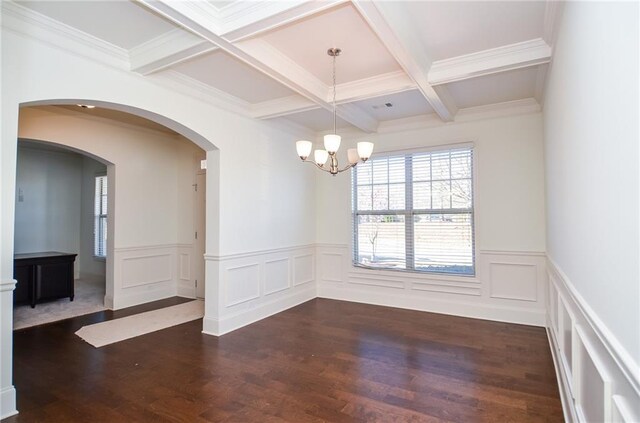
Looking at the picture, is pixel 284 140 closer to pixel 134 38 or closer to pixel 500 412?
pixel 134 38

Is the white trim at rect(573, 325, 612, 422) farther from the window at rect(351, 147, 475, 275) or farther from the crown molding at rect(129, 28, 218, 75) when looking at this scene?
the crown molding at rect(129, 28, 218, 75)

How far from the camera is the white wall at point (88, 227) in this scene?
7.50 meters

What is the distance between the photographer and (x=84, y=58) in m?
2.96

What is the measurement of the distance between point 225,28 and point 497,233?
13.2 feet

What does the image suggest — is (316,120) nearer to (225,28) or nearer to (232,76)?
(232,76)

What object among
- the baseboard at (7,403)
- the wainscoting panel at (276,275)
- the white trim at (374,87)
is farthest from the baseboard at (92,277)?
the white trim at (374,87)

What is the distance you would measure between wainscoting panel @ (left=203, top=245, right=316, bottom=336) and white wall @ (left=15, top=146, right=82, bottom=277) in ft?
16.7

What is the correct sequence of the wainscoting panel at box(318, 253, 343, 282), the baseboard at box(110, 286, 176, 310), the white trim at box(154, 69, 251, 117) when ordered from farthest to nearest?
the wainscoting panel at box(318, 253, 343, 282) < the baseboard at box(110, 286, 176, 310) < the white trim at box(154, 69, 251, 117)

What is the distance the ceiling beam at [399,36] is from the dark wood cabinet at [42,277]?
5.80 meters

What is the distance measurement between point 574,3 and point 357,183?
3979 mm

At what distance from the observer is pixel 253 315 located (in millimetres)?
4660

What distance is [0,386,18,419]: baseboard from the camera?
2.40 metres

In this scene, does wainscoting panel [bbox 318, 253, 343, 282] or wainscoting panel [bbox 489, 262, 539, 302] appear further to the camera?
wainscoting panel [bbox 318, 253, 343, 282]

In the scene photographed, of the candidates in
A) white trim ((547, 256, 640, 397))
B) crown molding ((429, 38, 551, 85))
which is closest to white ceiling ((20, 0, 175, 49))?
crown molding ((429, 38, 551, 85))
